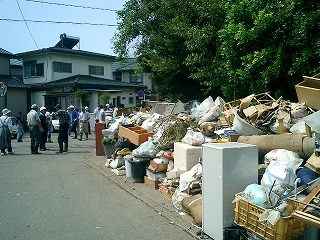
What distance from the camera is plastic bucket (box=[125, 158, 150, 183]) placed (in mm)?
8445

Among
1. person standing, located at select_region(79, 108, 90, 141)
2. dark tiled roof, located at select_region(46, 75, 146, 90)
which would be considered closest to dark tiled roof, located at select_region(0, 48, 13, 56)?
dark tiled roof, located at select_region(46, 75, 146, 90)

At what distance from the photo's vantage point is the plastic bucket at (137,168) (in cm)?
845

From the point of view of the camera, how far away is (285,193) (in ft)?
13.8

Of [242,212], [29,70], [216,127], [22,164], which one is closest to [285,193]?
[242,212]

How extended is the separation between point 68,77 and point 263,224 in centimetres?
3068

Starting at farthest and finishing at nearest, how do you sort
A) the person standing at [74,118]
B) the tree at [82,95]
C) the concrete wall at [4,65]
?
the concrete wall at [4,65]
the tree at [82,95]
the person standing at [74,118]

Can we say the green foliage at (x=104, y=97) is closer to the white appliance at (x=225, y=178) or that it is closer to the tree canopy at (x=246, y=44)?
the tree canopy at (x=246, y=44)

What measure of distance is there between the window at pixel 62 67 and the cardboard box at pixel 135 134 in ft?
76.6

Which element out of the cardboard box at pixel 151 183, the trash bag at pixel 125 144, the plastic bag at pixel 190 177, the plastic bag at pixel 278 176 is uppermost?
the plastic bag at pixel 278 176

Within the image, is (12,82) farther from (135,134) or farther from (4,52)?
(135,134)

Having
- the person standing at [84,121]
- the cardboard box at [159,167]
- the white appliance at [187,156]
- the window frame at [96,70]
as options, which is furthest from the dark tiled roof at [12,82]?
the white appliance at [187,156]

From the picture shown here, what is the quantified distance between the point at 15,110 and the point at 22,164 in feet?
65.2

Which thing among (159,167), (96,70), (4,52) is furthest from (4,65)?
(159,167)

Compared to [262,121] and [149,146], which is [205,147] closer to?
[262,121]
